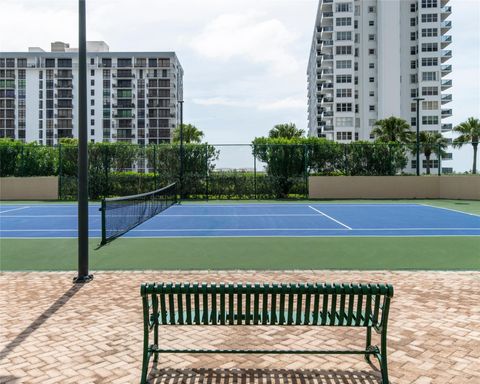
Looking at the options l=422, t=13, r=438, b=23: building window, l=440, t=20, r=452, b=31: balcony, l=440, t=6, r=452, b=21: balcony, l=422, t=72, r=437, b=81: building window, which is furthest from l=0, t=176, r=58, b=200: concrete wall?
l=440, t=6, r=452, b=21: balcony

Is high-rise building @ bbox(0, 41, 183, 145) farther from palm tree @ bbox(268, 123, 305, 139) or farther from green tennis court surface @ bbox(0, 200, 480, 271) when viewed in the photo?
green tennis court surface @ bbox(0, 200, 480, 271)

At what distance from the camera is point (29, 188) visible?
2953cm

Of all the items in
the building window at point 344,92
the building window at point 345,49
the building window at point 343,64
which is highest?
the building window at point 345,49

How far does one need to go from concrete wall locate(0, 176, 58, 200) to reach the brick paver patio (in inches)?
920

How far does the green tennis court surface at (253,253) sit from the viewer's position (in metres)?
9.11

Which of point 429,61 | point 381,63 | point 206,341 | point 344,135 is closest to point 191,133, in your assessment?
point 344,135

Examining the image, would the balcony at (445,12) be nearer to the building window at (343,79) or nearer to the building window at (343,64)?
the building window at (343,64)

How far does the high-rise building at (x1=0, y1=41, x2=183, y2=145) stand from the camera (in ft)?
364

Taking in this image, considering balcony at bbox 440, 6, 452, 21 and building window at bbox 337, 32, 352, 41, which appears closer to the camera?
building window at bbox 337, 32, 352, 41

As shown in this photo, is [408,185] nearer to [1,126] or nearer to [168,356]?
[168,356]

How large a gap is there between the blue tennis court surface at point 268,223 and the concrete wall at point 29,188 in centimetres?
748

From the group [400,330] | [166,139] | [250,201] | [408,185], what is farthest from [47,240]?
[166,139]


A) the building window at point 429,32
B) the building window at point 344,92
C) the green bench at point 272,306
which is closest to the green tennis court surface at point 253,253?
the green bench at point 272,306

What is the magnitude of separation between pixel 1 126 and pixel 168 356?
123 meters
